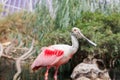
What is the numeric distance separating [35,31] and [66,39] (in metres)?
1.27

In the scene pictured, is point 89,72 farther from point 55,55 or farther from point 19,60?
point 19,60

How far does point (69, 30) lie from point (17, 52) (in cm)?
158

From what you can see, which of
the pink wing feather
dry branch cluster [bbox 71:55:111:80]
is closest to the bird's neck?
the pink wing feather

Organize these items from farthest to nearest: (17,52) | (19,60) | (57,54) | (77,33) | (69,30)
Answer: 1. (17,52)
2. (19,60)
3. (69,30)
4. (77,33)
5. (57,54)

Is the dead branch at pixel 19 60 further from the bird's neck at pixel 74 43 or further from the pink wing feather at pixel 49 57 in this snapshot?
the bird's neck at pixel 74 43

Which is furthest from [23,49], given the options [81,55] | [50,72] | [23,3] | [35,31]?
[23,3]

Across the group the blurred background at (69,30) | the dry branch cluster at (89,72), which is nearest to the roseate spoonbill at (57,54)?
the dry branch cluster at (89,72)

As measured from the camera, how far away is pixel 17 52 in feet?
24.5

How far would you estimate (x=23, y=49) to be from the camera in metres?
7.43

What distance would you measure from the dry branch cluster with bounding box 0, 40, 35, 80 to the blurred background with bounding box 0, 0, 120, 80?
0.38 ft

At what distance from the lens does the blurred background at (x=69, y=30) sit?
19.8 feet

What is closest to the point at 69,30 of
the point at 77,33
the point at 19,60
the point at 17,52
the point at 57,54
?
the point at 77,33

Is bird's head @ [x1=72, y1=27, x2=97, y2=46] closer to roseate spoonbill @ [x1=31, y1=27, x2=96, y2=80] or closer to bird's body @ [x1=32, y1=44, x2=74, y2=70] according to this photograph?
roseate spoonbill @ [x1=31, y1=27, x2=96, y2=80]

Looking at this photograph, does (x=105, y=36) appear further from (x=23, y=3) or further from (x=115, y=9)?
(x=23, y=3)
